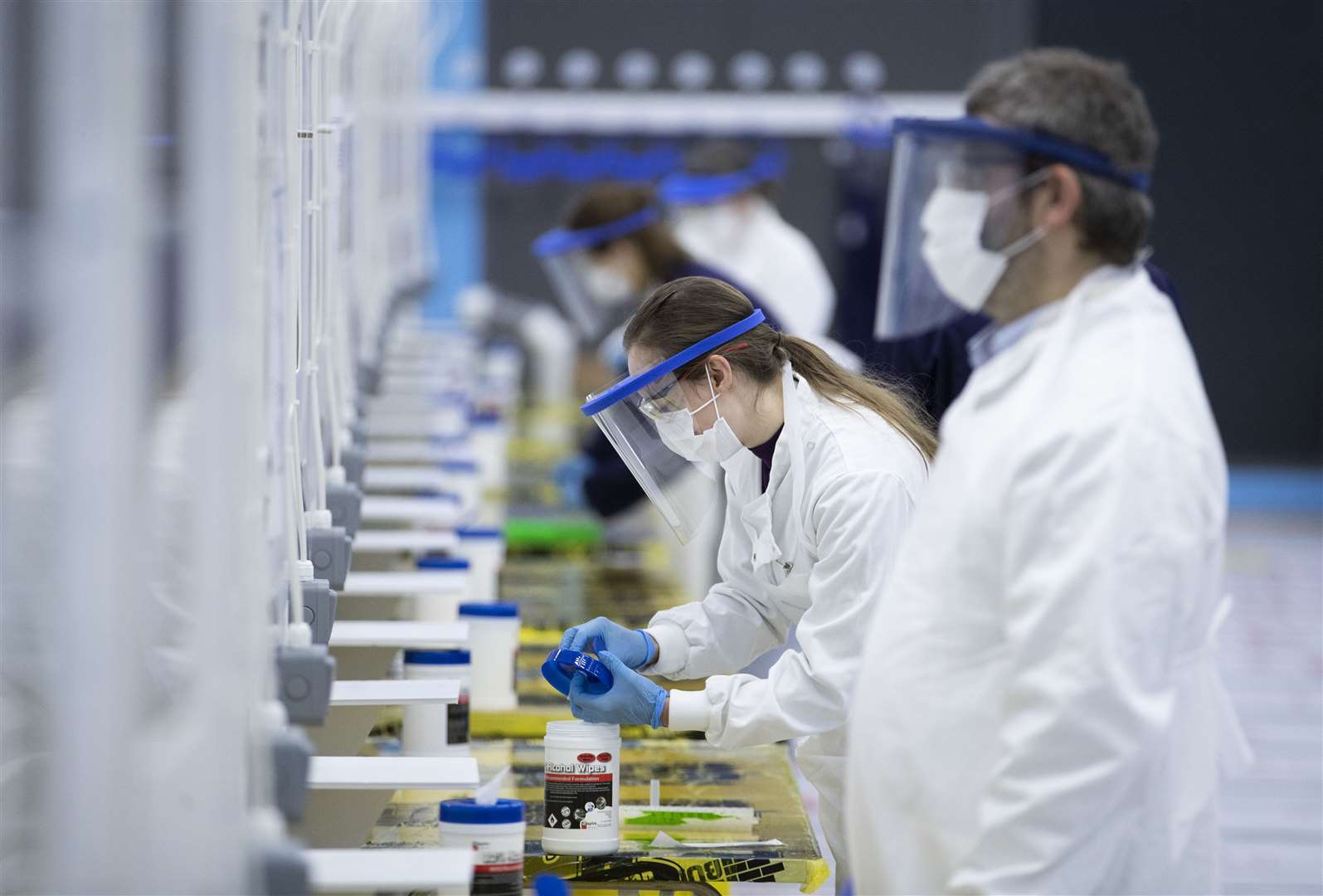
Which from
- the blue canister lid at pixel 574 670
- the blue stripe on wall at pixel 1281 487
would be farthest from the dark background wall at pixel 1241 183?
the blue canister lid at pixel 574 670

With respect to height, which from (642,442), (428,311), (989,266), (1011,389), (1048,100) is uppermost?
(1048,100)

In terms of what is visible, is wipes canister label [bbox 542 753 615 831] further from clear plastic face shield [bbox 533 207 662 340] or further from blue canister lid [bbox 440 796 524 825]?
clear plastic face shield [bbox 533 207 662 340]

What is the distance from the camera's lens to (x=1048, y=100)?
158cm

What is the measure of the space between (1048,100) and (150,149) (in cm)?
89

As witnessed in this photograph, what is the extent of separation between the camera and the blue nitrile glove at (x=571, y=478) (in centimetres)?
559

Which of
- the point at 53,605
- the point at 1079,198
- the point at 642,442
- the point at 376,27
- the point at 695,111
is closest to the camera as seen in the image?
the point at 53,605

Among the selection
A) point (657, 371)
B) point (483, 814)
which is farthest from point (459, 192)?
point (483, 814)

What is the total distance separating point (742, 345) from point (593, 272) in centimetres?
279

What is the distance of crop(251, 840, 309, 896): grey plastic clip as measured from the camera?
51.0 inches

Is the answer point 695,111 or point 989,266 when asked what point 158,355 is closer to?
point 989,266

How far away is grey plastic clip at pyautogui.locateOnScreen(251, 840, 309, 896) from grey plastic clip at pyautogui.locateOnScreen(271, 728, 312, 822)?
13cm

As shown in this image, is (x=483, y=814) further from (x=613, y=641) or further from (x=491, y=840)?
(x=613, y=641)

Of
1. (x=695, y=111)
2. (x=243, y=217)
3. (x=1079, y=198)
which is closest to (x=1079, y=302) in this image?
(x=1079, y=198)

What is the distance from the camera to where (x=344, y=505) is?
7.73 ft
